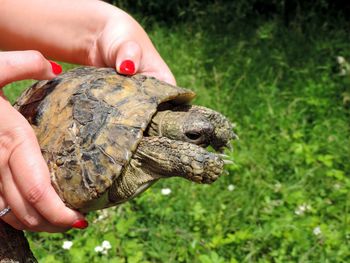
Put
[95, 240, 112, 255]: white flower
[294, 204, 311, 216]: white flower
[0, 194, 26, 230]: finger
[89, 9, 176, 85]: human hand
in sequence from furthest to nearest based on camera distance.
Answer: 1. [294, 204, 311, 216]: white flower
2. [95, 240, 112, 255]: white flower
3. [89, 9, 176, 85]: human hand
4. [0, 194, 26, 230]: finger

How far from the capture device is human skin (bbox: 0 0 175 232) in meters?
1.51

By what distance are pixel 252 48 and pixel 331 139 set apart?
157 centimetres

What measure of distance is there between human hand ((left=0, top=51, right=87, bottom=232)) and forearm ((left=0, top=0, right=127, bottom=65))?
418mm

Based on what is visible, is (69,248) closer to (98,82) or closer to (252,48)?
(98,82)

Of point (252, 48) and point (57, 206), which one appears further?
point (252, 48)

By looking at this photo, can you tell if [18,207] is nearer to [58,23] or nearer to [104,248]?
[58,23]

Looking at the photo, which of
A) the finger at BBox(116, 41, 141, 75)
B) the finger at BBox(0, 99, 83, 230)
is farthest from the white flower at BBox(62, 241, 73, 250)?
the finger at BBox(116, 41, 141, 75)

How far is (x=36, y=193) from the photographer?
150cm

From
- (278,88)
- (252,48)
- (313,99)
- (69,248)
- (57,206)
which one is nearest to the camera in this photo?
(57,206)

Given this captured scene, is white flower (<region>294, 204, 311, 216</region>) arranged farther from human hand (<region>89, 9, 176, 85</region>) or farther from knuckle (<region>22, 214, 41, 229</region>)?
knuckle (<region>22, 214, 41, 229</region>)

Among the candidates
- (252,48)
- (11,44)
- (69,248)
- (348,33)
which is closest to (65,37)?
(11,44)

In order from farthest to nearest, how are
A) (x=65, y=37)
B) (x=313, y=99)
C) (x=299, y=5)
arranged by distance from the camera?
1. (x=299, y=5)
2. (x=313, y=99)
3. (x=65, y=37)

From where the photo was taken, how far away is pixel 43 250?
8.98 ft

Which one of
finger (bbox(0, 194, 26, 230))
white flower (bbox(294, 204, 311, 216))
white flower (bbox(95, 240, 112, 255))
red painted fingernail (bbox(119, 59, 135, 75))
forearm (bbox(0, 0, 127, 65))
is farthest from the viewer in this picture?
white flower (bbox(294, 204, 311, 216))
